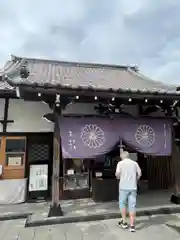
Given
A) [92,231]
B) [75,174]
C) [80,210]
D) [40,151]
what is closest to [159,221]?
[92,231]

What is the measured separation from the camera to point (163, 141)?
5871 millimetres

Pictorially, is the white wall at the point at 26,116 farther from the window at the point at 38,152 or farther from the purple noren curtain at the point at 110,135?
the purple noren curtain at the point at 110,135

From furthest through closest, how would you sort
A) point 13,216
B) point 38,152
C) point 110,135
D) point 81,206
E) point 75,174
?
point 75,174 → point 38,152 → point 81,206 → point 110,135 → point 13,216

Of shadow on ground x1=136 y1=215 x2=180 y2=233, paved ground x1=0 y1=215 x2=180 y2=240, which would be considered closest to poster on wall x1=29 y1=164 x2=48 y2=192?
paved ground x1=0 y1=215 x2=180 y2=240

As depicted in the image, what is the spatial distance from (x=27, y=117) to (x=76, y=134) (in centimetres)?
240

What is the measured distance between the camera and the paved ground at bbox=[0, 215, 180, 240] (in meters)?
4.27

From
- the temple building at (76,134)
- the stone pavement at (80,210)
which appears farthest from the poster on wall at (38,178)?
the stone pavement at (80,210)

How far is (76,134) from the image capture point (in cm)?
544

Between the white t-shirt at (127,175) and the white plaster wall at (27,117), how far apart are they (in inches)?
128

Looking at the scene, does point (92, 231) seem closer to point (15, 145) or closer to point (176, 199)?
point (176, 199)

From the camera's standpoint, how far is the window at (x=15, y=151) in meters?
6.92

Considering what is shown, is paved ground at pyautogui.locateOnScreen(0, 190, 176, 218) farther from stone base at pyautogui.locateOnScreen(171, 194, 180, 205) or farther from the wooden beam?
the wooden beam

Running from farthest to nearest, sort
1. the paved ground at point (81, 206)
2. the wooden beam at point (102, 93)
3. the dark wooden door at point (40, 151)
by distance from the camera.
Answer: the dark wooden door at point (40, 151)
the paved ground at point (81, 206)
the wooden beam at point (102, 93)

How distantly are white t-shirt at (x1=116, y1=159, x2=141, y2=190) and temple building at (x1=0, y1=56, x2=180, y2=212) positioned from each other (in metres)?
0.90
